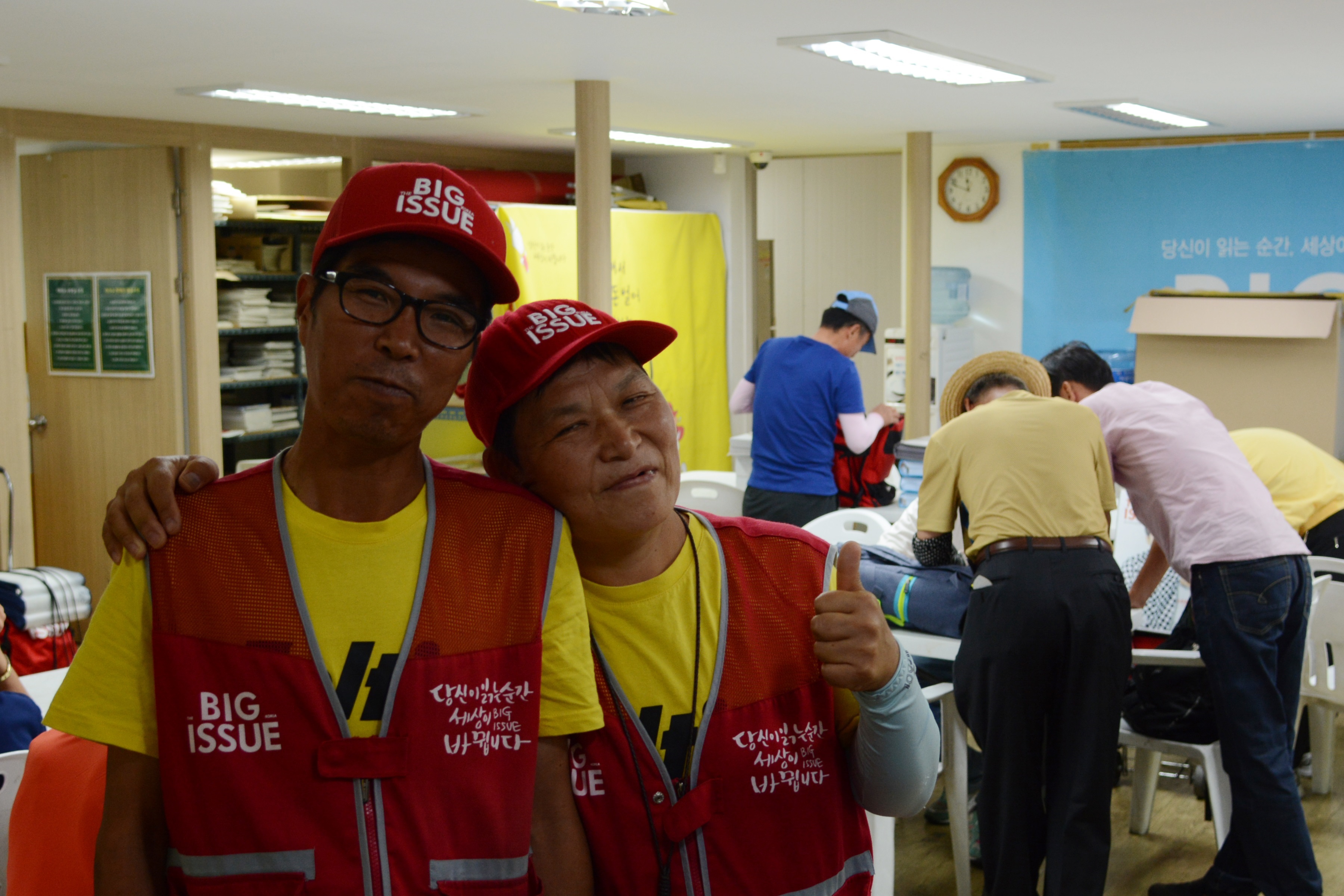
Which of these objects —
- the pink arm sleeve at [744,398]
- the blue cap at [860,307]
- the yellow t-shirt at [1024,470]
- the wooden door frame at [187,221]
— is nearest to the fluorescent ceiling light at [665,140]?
the wooden door frame at [187,221]

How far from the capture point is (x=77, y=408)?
6199 mm

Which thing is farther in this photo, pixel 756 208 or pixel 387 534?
pixel 756 208

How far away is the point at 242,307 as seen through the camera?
6473mm

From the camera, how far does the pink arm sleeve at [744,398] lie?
5.36 metres

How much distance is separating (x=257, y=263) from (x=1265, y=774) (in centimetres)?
558

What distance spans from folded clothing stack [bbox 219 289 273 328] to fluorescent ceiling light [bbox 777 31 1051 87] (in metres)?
3.82

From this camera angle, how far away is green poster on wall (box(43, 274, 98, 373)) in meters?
6.10

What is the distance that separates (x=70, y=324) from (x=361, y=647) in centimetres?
575

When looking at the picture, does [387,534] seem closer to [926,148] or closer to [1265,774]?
[1265,774]

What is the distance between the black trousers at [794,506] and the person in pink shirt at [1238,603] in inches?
63.7

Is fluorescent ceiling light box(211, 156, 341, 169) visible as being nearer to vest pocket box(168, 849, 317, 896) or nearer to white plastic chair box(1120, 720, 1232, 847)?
white plastic chair box(1120, 720, 1232, 847)

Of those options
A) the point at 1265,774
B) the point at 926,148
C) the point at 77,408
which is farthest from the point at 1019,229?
the point at 77,408

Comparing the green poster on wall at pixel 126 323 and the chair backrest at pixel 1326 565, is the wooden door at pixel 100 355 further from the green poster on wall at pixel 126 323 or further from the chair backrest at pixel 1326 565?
the chair backrest at pixel 1326 565

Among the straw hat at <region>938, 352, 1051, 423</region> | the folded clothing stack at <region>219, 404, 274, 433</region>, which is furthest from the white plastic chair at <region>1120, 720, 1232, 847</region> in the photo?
the folded clothing stack at <region>219, 404, 274, 433</region>
